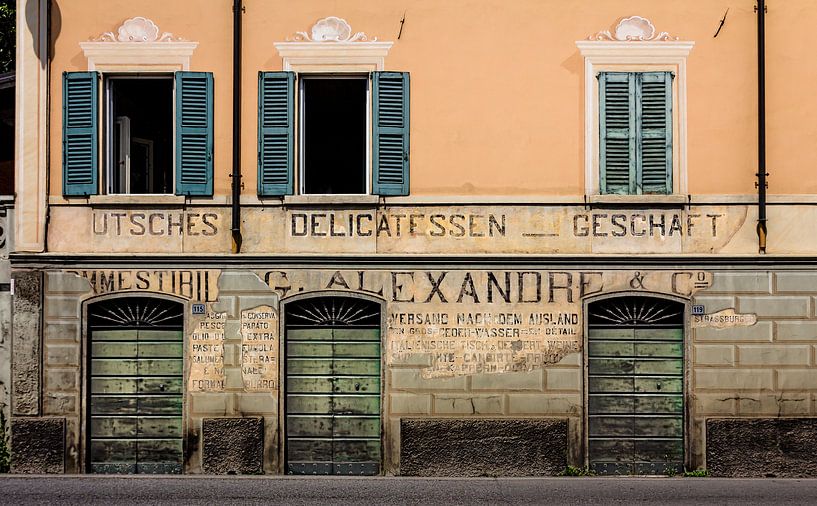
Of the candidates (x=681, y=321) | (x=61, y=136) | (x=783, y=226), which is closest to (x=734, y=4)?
(x=783, y=226)

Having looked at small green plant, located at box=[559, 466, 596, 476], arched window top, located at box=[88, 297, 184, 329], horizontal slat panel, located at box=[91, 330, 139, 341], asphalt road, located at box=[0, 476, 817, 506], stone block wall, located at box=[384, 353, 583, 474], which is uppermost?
arched window top, located at box=[88, 297, 184, 329]

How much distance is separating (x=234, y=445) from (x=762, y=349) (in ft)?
23.1

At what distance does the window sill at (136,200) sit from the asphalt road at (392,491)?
3.59m

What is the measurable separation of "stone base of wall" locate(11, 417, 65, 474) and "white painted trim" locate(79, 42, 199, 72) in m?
4.77

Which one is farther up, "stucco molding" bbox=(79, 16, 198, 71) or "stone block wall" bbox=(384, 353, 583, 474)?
"stucco molding" bbox=(79, 16, 198, 71)

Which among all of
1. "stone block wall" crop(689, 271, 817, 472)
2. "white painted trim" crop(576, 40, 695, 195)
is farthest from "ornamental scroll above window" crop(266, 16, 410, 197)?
"stone block wall" crop(689, 271, 817, 472)

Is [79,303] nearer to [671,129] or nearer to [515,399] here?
[515,399]

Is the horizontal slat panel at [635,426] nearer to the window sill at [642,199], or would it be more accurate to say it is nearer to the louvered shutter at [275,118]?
the window sill at [642,199]

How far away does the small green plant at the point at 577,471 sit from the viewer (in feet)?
39.7

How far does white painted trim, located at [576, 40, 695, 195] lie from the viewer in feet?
40.0

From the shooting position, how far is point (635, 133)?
1225 centimetres

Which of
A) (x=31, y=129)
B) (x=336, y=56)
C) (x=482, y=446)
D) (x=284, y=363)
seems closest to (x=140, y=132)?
(x=31, y=129)

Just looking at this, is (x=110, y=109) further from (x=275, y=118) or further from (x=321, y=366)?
(x=321, y=366)

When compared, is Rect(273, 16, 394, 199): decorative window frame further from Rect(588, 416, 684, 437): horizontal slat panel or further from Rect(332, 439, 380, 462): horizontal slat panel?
Rect(588, 416, 684, 437): horizontal slat panel
